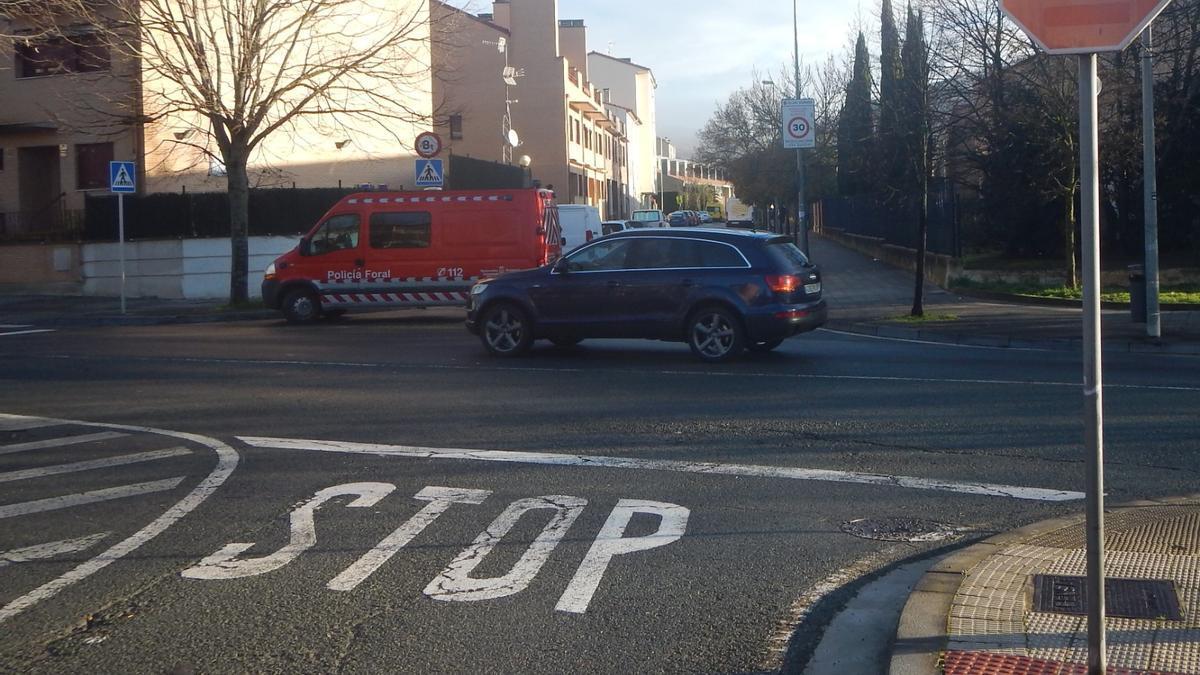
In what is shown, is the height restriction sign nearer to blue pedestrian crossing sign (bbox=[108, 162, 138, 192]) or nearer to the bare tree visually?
the bare tree

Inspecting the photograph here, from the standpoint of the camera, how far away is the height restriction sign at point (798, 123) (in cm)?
2659

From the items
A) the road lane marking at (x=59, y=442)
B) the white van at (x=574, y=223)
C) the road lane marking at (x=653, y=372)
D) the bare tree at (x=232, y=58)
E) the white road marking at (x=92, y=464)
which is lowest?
the white road marking at (x=92, y=464)

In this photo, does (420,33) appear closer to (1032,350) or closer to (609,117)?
(1032,350)

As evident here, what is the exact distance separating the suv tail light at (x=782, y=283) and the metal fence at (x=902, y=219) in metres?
8.97

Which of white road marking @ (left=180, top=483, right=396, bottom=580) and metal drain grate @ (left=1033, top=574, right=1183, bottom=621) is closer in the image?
metal drain grate @ (left=1033, top=574, right=1183, bottom=621)

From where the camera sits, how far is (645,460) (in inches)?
363

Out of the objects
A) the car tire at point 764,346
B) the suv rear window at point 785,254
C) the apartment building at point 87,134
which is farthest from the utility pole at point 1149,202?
the apartment building at point 87,134

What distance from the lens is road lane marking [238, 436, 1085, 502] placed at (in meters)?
8.10

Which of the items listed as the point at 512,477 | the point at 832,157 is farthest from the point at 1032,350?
the point at 832,157

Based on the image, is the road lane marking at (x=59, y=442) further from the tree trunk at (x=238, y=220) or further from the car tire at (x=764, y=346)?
the tree trunk at (x=238, y=220)

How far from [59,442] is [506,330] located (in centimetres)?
650

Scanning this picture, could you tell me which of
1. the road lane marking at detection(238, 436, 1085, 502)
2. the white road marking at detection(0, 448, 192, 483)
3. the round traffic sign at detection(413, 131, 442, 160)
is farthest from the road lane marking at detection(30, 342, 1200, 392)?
the round traffic sign at detection(413, 131, 442, 160)

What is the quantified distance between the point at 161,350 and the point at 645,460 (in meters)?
11.0

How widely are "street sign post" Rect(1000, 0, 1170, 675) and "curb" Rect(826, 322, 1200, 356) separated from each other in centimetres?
1124
